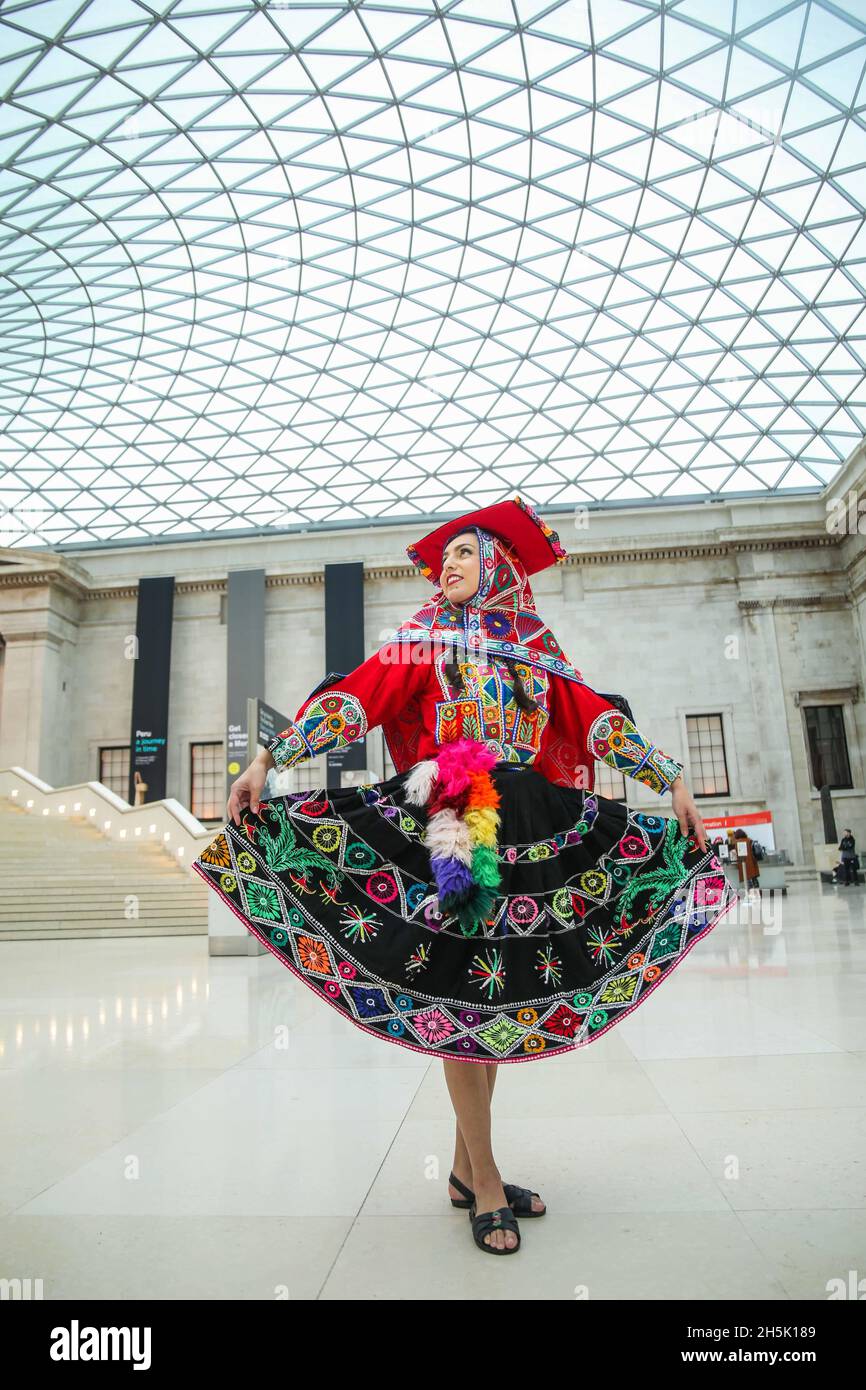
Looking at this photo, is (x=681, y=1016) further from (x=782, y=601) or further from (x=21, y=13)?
(x=782, y=601)

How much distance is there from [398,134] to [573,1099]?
84.2 feet

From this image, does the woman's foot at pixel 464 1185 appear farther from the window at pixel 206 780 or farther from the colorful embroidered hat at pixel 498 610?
the window at pixel 206 780

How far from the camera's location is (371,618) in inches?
1314

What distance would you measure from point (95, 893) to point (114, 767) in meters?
16.8

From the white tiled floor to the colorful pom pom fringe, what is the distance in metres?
1.15

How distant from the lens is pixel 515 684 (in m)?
3.84

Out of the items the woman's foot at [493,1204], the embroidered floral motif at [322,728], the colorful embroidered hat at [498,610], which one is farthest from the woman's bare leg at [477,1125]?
the colorful embroidered hat at [498,610]

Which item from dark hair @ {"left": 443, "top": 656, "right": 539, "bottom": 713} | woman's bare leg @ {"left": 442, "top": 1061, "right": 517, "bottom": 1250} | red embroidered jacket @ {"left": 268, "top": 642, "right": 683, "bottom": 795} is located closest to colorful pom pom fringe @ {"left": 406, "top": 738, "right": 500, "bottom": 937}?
red embroidered jacket @ {"left": 268, "top": 642, "right": 683, "bottom": 795}

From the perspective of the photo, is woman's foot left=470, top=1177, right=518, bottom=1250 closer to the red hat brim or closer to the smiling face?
the smiling face

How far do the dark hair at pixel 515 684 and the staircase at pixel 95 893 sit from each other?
1513cm

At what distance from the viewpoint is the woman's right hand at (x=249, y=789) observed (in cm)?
338

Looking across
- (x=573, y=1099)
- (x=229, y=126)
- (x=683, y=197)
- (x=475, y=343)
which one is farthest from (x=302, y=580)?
(x=573, y=1099)

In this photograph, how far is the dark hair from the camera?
3828 mm

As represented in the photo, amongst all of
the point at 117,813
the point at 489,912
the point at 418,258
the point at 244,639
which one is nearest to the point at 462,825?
the point at 489,912
